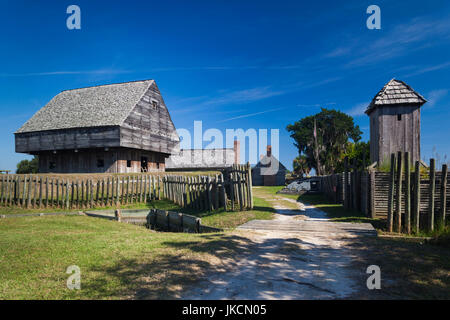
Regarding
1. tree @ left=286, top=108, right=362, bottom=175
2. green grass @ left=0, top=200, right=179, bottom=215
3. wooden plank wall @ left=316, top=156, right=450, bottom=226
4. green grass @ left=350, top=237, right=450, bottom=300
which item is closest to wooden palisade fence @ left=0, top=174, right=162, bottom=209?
green grass @ left=0, top=200, right=179, bottom=215

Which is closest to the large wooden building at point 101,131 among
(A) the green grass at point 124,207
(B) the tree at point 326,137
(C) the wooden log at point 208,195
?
(A) the green grass at point 124,207

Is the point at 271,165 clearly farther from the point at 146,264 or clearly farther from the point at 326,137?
the point at 146,264

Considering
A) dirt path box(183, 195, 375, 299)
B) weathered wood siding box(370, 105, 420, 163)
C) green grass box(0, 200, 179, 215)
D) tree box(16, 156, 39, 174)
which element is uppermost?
weathered wood siding box(370, 105, 420, 163)

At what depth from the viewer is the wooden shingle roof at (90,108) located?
27753mm

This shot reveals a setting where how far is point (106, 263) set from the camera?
18.2 feet

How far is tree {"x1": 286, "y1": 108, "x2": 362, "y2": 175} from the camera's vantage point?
177 ft

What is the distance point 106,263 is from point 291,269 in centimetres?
375

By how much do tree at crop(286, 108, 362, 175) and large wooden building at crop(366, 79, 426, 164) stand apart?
3786 centimetres

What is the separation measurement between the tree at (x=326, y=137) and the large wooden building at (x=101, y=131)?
3297 cm

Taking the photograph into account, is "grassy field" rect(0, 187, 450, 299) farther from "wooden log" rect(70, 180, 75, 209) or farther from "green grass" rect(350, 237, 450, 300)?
"wooden log" rect(70, 180, 75, 209)

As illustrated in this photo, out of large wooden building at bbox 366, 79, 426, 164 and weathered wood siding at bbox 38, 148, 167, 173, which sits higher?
large wooden building at bbox 366, 79, 426, 164

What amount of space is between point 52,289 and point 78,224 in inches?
303

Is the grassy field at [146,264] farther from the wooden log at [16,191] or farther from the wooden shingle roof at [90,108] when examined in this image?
the wooden shingle roof at [90,108]
